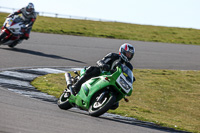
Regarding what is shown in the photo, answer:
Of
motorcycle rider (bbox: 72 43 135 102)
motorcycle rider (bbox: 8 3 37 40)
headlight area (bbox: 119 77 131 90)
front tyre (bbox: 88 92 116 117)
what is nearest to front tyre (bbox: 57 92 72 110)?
motorcycle rider (bbox: 72 43 135 102)

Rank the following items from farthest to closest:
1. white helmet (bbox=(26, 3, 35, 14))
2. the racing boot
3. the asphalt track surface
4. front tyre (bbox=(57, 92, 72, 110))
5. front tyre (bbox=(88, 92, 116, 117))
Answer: white helmet (bbox=(26, 3, 35, 14)) → front tyre (bbox=(57, 92, 72, 110)) → the racing boot → front tyre (bbox=(88, 92, 116, 117)) → the asphalt track surface

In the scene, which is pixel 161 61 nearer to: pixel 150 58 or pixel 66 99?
pixel 150 58

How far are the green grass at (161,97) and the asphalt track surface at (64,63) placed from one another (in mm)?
1377

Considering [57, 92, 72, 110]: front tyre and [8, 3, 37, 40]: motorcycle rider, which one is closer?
[57, 92, 72, 110]: front tyre

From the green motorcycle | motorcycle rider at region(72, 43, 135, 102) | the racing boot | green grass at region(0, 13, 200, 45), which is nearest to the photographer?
the green motorcycle

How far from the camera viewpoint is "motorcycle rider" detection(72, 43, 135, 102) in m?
8.12

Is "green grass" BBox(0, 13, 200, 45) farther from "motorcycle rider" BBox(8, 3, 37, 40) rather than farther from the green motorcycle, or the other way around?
the green motorcycle

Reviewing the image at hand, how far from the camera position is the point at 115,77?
7688mm

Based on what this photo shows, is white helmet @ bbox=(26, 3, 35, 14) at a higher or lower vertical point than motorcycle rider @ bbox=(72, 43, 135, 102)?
higher

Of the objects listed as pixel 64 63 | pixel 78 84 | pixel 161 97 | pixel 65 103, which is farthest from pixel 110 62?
pixel 64 63

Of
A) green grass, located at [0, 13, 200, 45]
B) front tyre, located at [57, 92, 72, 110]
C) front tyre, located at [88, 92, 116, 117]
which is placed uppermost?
green grass, located at [0, 13, 200, 45]

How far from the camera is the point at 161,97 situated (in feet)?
42.7

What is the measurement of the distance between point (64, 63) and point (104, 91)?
8.77 metres

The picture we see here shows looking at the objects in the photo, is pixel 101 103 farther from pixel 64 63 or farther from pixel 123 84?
pixel 64 63
